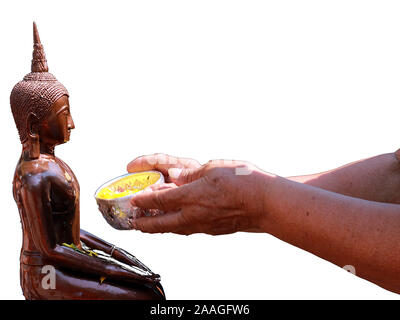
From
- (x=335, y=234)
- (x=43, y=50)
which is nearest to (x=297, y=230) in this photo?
(x=335, y=234)

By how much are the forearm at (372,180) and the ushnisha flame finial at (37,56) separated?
5.63ft

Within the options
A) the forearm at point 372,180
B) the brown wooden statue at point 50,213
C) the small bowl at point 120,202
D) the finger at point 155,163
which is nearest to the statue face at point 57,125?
the brown wooden statue at point 50,213

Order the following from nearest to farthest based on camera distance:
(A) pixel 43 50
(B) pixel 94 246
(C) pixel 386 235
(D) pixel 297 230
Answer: (C) pixel 386 235, (D) pixel 297 230, (A) pixel 43 50, (B) pixel 94 246

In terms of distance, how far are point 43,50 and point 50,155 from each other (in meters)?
0.55

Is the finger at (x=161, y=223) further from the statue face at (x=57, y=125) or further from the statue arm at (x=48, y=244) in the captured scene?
the statue face at (x=57, y=125)

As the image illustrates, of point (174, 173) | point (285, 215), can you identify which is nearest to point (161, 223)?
point (174, 173)

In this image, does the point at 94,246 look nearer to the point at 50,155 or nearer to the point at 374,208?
the point at 50,155

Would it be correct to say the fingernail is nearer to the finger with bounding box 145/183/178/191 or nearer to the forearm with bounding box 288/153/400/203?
the finger with bounding box 145/183/178/191

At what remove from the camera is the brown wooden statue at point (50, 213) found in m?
2.90

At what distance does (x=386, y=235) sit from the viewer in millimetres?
2414

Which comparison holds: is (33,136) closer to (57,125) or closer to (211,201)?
(57,125)

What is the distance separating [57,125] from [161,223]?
2.44ft

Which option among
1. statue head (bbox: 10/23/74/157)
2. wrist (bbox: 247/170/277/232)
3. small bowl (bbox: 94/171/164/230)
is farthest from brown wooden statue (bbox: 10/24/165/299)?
wrist (bbox: 247/170/277/232)

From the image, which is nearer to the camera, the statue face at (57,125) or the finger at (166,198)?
the finger at (166,198)
